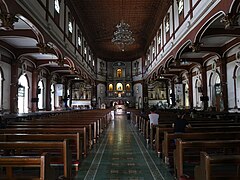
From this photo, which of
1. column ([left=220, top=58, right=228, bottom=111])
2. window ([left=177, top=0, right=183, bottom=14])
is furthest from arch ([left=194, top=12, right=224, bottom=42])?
column ([left=220, top=58, right=228, bottom=111])

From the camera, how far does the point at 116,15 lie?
21.9 meters

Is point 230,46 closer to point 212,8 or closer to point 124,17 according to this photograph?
point 212,8

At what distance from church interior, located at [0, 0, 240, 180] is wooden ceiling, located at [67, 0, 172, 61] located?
0.33 ft

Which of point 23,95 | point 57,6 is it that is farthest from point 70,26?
point 23,95

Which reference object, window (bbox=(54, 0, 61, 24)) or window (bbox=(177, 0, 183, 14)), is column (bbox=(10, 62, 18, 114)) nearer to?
window (bbox=(54, 0, 61, 24))

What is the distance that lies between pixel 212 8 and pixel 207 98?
11.4 metres

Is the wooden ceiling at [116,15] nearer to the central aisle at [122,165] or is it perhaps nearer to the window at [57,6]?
the window at [57,6]

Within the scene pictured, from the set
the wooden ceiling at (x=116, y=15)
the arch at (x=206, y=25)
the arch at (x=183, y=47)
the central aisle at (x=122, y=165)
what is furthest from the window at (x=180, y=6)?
the central aisle at (x=122, y=165)

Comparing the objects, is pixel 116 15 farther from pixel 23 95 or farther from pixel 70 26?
pixel 23 95

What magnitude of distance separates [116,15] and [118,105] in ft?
65.1

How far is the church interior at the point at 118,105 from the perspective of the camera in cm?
463

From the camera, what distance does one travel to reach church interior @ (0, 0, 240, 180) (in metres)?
4.63

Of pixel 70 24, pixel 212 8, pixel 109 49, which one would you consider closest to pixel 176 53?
pixel 212 8

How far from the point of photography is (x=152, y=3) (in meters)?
19.2
